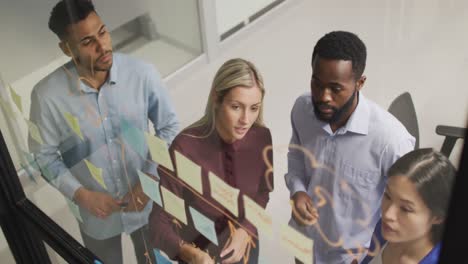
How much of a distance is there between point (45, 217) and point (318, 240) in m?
1.08

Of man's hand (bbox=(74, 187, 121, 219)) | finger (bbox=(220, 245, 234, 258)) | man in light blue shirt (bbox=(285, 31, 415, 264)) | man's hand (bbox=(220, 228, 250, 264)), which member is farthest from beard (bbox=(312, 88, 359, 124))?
man's hand (bbox=(74, 187, 121, 219))

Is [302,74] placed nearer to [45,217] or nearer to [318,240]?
[318,240]

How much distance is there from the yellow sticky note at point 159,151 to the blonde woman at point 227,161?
0.10 ft

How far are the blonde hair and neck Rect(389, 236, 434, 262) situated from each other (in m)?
0.31

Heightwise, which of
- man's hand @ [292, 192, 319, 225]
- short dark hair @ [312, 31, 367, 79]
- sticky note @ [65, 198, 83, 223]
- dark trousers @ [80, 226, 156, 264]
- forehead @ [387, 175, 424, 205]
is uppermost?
short dark hair @ [312, 31, 367, 79]

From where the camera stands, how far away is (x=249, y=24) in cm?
101

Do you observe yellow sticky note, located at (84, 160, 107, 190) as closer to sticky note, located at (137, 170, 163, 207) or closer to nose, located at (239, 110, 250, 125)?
sticky note, located at (137, 170, 163, 207)

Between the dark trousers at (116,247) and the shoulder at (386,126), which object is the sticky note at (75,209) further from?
the shoulder at (386,126)

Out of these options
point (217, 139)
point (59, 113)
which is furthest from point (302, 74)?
point (59, 113)

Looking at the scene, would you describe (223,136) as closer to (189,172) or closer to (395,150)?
(189,172)

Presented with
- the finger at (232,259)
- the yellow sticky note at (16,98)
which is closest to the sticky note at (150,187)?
the finger at (232,259)

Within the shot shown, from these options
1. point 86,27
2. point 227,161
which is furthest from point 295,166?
point 86,27

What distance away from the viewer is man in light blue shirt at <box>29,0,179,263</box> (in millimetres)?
1265

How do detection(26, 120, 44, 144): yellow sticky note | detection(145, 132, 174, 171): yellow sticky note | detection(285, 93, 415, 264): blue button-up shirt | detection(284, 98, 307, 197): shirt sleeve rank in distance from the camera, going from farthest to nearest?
detection(26, 120, 44, 144): yellow sticky note, detection(145, 132, 174, 171): yellow sticky note, detection(284, 98, 307, 197): shirt sleeve, detection(285, 93, 415, 264): blue button-up shirt
